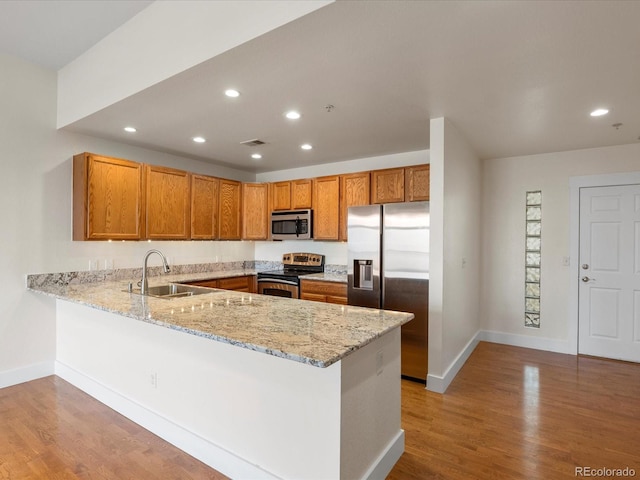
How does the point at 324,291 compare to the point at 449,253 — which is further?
the point at 324,291

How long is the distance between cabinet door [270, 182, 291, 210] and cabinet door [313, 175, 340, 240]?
47cm

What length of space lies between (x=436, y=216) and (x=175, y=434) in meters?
2.69

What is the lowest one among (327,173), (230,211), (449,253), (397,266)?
(397,266)

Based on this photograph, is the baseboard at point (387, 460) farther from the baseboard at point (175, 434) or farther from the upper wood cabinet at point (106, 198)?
the upper wood cabinet at point (106, 198)

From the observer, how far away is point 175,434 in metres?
2.30

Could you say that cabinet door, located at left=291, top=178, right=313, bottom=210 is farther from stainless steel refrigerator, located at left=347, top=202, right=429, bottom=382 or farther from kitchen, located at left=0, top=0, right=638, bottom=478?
stainless steel refrigerator, located at left=347, top=202, right=429, bottom=382

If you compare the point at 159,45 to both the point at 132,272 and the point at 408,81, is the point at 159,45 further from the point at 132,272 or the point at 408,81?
the point at 132,272

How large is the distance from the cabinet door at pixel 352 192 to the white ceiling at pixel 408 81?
0.45m

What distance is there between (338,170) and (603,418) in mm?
3970

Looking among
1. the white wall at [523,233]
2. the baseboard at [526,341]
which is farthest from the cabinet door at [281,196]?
the baseboard at [526,341]

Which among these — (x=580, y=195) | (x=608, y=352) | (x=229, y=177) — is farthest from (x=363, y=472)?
(x=229, y=177)

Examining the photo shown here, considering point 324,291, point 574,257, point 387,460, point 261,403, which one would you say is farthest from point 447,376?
point 574,257

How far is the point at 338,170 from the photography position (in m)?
5.14

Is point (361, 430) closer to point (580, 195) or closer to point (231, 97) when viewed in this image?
point (231, 97)
